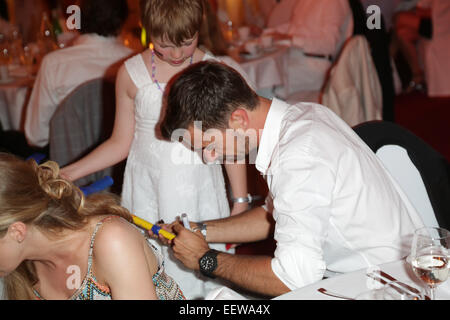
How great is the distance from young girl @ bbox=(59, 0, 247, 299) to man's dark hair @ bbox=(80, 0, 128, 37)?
2.59 ft

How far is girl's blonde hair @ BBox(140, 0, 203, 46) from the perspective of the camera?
1.72 metres

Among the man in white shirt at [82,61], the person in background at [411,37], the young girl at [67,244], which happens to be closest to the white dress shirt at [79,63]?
the man in white shirt at [82,61]

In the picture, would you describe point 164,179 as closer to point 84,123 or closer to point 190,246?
point 190,246

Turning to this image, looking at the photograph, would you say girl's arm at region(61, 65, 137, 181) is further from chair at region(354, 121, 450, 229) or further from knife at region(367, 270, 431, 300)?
knife at region(367, 270, 431, 300)

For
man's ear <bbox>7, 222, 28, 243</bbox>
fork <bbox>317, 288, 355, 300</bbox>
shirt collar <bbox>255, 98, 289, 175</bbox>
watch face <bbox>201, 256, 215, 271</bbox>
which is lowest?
watch face <bbox>201, 256, 215, 271</bbox>

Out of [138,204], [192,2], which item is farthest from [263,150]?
[138,204]

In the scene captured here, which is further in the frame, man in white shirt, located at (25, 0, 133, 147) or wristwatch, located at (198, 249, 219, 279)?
man in white shirt, located at (25, 0, 133, 147)

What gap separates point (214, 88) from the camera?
146 cm

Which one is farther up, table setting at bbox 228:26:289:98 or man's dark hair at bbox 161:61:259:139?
man's dark hair at bbox 161:61:259:139

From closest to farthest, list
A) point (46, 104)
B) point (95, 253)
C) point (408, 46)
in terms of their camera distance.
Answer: point (95, 253) → point (46, 104) → point (408, 46)

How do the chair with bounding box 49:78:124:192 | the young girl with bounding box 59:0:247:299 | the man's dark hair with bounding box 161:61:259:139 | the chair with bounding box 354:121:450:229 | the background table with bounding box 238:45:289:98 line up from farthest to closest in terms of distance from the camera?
the background table with bounding box 238:45:289:98, the chair with bounding box 49:78:124:192, the young girl with bounding box 59:0:247:299, the chair with bounding box 354:121:450:229, the man's dark hair with bounding box 161:61:259:139

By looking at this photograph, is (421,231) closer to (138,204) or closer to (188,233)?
(188,233)

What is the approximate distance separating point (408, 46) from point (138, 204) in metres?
4.37

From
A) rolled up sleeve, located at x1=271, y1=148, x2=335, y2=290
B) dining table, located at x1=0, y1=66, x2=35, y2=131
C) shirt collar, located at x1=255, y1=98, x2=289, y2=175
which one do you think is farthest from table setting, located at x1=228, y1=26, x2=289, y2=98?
rolled up sleeve, located at x1=271, y1=148, x2=335, y2=290
